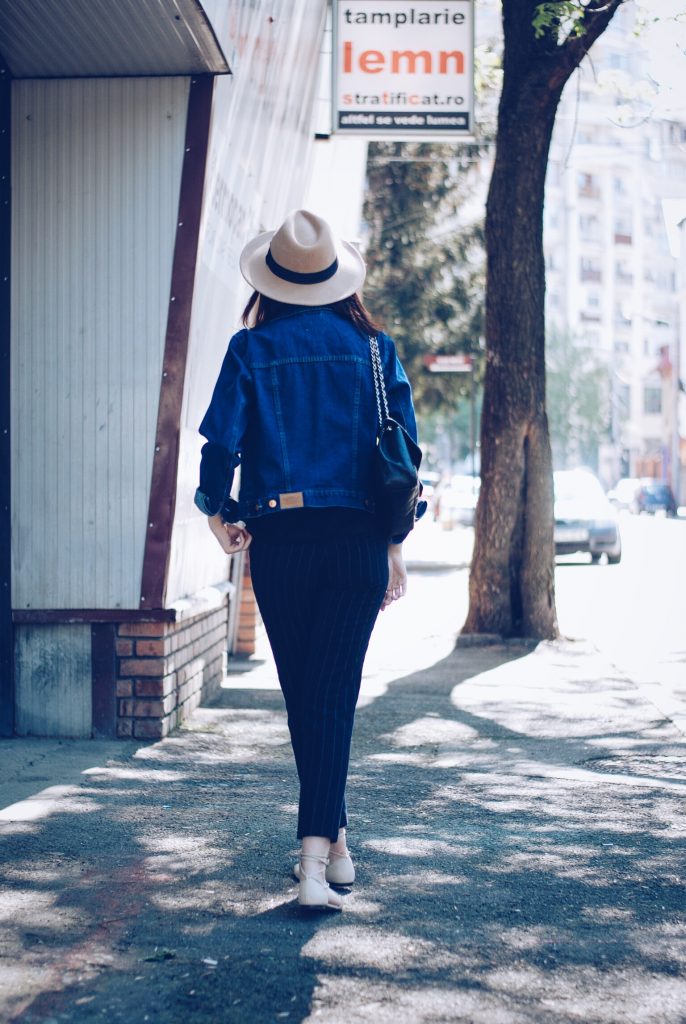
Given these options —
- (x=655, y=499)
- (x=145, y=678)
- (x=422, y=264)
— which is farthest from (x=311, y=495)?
(x=655, y=499)

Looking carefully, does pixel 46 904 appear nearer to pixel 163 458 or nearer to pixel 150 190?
pixel 163 458

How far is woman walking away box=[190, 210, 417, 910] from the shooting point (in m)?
4.03

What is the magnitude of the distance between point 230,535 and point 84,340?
2718 millimetres

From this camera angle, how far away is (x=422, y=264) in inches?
1035

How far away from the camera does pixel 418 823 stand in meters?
5.23

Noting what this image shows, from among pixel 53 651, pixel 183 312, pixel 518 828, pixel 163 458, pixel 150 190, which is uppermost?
pixel 150 190

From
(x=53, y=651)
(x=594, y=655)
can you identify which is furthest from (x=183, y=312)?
(x=594, y=655)

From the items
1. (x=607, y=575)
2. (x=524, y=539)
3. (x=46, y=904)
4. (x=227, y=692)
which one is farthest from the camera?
(x=607, y=575)

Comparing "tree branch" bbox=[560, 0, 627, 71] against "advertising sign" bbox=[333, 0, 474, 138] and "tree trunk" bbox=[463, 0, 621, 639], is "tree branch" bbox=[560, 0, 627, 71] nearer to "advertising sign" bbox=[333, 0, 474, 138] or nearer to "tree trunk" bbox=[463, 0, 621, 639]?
"tree trunk" bbox=[463, 0, 621, 639]

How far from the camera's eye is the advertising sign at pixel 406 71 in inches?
394

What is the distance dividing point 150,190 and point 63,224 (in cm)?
43

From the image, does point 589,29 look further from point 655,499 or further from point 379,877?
point 655,499

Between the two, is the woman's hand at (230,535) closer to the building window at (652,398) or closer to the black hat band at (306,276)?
the black hat band at (306,276)

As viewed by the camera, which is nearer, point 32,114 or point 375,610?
point 375,610
